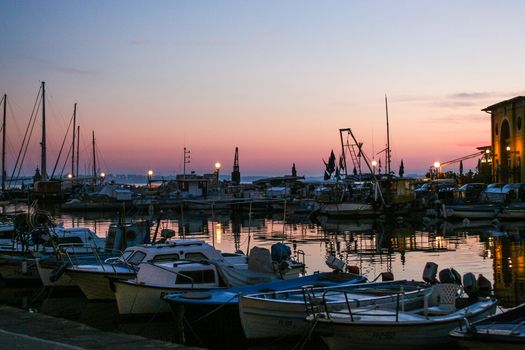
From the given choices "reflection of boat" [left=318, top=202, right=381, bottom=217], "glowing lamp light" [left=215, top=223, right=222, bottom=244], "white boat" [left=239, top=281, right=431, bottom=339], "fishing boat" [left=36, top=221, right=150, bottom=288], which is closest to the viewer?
"white boat" [left=239, top=281, right=431, bottom=339]

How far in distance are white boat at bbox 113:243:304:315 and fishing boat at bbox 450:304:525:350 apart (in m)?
7.80

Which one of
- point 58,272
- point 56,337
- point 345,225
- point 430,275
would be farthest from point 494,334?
point 345,225

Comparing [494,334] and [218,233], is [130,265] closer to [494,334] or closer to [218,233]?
[494,334]

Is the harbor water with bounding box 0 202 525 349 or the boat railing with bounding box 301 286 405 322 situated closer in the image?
the boat railing with bounding box 301 286 405 322

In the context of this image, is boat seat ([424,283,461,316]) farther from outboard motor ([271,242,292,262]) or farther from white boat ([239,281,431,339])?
outboard motor ([271,242,292,262])

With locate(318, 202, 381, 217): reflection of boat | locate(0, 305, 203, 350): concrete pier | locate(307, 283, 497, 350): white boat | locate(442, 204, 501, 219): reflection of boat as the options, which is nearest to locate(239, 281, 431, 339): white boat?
locate(307, 283, 497, 350): white boat

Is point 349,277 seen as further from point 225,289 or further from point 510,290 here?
point 510,290

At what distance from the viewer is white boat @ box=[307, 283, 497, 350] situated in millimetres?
14761

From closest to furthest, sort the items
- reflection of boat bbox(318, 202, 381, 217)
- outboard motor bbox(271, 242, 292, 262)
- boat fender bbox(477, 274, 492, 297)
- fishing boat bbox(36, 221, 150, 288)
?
boat fender bbox(477, 274, 492, 297) → fishing boat bbox(36, 221, 150, 288) → outboard motor bbox(271, 242, 292, 262) → reflection of boat bbox(318, 202, 381, 217)

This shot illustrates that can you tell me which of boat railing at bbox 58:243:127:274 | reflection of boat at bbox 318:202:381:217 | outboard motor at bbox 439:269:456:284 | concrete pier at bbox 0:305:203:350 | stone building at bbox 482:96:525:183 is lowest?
concrete pier at bbox 0:305:203:350

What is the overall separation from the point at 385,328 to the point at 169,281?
7.25m

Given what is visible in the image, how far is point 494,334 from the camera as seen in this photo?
12.9 metres

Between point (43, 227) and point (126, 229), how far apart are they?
11.3 feet

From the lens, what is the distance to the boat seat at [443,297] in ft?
53.8
